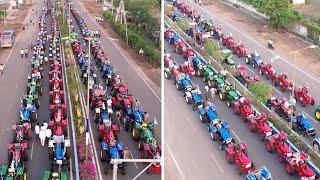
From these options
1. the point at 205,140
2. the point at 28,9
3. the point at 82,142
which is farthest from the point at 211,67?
the point at 28,9

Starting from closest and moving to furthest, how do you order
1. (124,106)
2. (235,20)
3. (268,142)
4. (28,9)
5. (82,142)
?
1. (268,142)
2. (82,142)
3. (124,106)
4. (235,20)
5. (28,9)

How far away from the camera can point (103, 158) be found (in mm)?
5160

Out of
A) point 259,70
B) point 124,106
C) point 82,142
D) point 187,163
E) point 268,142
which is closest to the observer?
point 187,163

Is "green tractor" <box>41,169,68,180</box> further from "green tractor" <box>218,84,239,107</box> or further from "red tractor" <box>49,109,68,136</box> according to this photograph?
"green tractor" <box>218,84,239,107</box>

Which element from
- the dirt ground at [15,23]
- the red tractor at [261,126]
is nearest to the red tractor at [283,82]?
the red tractor at [261,126]

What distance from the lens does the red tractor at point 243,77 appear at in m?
6.97

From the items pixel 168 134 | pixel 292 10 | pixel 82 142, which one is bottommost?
pixel 82 142

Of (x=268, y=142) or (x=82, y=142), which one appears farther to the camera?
(x=82, y=142)

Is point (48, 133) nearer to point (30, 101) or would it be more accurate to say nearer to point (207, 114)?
point (30, 101)

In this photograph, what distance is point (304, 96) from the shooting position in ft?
21.4

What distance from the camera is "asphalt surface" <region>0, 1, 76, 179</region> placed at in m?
5.37

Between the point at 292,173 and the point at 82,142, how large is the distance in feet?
8.67

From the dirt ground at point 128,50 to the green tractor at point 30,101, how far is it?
6.19 feet

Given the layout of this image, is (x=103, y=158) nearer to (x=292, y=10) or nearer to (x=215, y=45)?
(x=215, y=45)
